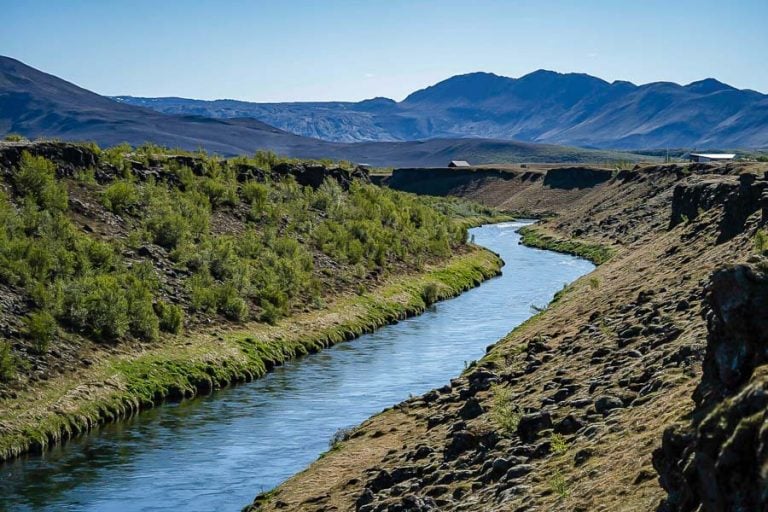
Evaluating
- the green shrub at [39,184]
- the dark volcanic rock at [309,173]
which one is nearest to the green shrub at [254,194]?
Answer: the dark volcanic rock at [309,173]

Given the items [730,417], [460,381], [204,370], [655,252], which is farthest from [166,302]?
[730,417]

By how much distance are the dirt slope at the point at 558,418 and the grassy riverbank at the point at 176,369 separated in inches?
454

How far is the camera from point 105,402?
40.8m

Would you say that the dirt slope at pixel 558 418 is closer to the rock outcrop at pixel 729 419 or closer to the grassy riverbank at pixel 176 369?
the rock outcrop at pixel 729 419

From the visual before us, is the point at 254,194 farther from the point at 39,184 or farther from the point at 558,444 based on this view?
the point at 558,444

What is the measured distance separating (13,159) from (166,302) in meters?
17.3

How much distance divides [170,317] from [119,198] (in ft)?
57.2

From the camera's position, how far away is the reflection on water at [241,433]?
30.8 m

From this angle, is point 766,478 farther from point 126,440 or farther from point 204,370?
point 204,370

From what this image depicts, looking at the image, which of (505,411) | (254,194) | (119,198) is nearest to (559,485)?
(505,411)

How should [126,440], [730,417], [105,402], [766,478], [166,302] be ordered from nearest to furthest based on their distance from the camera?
[766,478]
[730,417]
[126,440]
[105,402]
[166,302]

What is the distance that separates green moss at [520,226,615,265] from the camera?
9621cm

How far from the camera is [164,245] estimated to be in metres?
63.0

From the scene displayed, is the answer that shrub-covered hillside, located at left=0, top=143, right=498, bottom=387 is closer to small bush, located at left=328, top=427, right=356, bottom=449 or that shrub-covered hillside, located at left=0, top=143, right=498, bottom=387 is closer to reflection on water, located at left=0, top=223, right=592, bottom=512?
reflection on water, located at left=0, top=223, right=592, bottom=512
